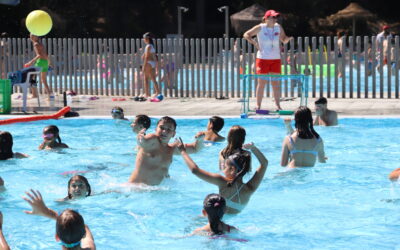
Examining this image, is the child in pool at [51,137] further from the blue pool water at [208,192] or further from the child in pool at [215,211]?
the child in pool at [215,211]

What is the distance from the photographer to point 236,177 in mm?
7094

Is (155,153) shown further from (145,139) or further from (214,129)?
(214,129)

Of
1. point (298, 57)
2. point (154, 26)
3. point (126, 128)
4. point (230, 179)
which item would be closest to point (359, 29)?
point (154, 26)

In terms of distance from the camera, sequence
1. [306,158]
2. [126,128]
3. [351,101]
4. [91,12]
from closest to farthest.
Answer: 1. [306,158]
2. [126,128]
3. [351,101]
4. [91,12]

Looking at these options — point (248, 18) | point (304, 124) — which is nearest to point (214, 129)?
point (304, 124)

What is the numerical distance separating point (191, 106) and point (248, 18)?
729 inches

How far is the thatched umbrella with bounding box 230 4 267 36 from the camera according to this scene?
1369 inches

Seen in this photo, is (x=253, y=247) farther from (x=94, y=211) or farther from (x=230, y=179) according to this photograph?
(x=94, y=211)

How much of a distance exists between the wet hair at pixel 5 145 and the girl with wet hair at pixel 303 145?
3.69 metres

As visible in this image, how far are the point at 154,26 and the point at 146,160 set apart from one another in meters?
29.7

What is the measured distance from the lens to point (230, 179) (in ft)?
23.4

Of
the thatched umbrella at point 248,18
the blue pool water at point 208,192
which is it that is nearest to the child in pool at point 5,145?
the blue pool water at point 208,192

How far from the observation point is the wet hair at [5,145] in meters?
10.2

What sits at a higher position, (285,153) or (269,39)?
(269,39)
